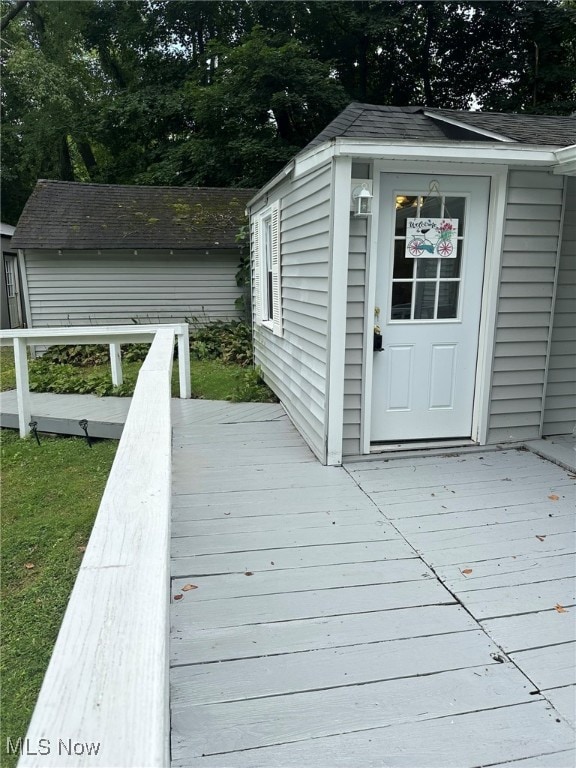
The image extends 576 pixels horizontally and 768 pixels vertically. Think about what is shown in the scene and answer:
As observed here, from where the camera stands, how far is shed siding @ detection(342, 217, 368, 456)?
3.92m

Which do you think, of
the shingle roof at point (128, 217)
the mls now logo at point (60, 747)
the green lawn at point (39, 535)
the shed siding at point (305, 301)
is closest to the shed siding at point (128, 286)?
the shingle roof at point (128, 217)

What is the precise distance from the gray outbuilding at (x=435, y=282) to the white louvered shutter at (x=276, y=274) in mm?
1186

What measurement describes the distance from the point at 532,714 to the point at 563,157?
141 inches

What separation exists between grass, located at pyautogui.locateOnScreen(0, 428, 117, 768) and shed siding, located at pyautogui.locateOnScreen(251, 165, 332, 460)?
1907 millimetres

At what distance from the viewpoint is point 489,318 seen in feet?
14.1

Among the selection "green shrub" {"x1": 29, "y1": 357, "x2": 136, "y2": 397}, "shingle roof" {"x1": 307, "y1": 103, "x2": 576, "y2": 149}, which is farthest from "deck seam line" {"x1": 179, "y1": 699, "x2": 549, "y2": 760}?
"green shrub" {"x1": 29, "y1": 357, "x2": 136, "y2": 397}

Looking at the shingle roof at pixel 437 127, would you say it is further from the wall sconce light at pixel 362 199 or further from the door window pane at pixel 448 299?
the door window pane at pixel 448 299

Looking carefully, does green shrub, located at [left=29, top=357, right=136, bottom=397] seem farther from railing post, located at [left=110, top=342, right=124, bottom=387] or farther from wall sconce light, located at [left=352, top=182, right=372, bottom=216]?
wall sconce light, located at [left=352, top=182, right=372, bottom=216]

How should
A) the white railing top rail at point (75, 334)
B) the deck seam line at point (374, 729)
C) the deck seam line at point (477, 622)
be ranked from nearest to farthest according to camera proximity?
the deck seam line at point (374, 729) < the deck seam line at point (477, 622) < the white railing top rail at point (75, 334)

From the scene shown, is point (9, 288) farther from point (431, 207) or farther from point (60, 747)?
point (60, 747)

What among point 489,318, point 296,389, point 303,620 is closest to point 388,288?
point 489,318

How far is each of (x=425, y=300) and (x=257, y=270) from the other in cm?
376

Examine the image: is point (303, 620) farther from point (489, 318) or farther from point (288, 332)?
point (288, 332)

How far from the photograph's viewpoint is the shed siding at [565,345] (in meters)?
4.33
